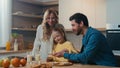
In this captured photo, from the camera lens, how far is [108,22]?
11.1ft

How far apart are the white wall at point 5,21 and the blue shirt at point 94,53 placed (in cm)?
213

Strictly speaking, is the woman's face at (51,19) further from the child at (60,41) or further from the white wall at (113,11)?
the white wall at (113,11)

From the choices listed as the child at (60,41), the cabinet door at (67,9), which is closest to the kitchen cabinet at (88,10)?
the cabinet door at (67,9)

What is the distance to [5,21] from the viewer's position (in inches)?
157

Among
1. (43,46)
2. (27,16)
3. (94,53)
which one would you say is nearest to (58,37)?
(43,46)

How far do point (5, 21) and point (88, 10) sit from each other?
1.56 metres

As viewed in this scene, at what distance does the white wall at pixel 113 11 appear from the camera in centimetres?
326

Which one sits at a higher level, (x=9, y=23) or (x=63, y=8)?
(x=63, y=8)

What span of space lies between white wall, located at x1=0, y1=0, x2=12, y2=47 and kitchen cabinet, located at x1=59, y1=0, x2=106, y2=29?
1017mm

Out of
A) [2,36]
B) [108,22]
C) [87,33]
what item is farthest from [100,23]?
[2,36]

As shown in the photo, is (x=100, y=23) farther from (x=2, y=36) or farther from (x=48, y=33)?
(x=2, y=36)

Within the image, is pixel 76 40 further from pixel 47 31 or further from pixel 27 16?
pixel 47 31

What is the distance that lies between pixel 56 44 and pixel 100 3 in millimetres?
1354

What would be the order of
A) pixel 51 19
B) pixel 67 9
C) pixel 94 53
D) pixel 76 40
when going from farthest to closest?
pixel 76 40, pixel 67 9, pixel 51 19, pixel 94 53
